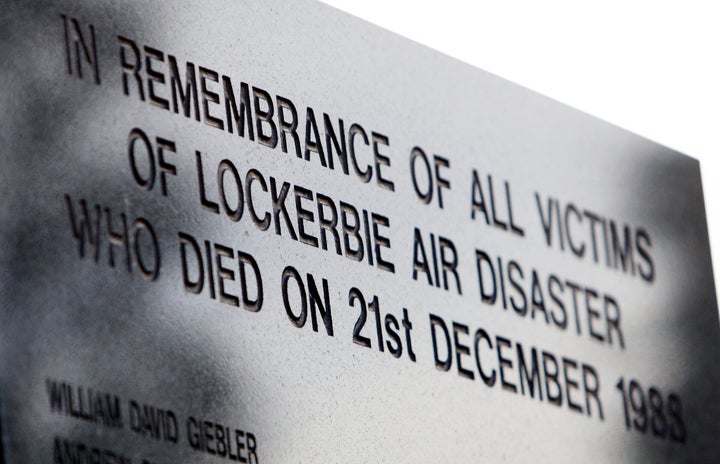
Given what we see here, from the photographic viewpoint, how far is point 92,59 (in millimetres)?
4188

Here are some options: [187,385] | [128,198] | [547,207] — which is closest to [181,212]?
[128,198]

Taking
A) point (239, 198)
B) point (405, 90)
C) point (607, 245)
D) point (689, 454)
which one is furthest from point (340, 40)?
point (689, 454)

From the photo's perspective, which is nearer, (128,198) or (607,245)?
(128,198)

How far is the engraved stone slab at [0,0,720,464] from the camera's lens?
13.1 ft

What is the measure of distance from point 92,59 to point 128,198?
1.17 feet

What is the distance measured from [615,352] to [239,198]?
177 centimetres

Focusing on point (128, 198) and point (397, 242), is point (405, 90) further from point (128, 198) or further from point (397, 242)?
point (128, 198)

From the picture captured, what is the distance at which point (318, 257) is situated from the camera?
469 cm

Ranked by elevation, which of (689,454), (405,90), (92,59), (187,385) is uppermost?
(405,90)

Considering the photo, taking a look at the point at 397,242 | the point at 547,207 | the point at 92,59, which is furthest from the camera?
the point at 547,207

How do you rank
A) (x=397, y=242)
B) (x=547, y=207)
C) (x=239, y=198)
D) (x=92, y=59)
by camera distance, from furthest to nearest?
1. (x=547, y=207)
2. (x=397, y=242)
3. (x=239, y=198)
4. (x=92, y=59)

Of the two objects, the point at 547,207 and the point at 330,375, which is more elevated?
the point at 547,207

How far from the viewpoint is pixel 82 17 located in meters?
4.19

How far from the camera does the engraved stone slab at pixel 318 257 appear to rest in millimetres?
4000
